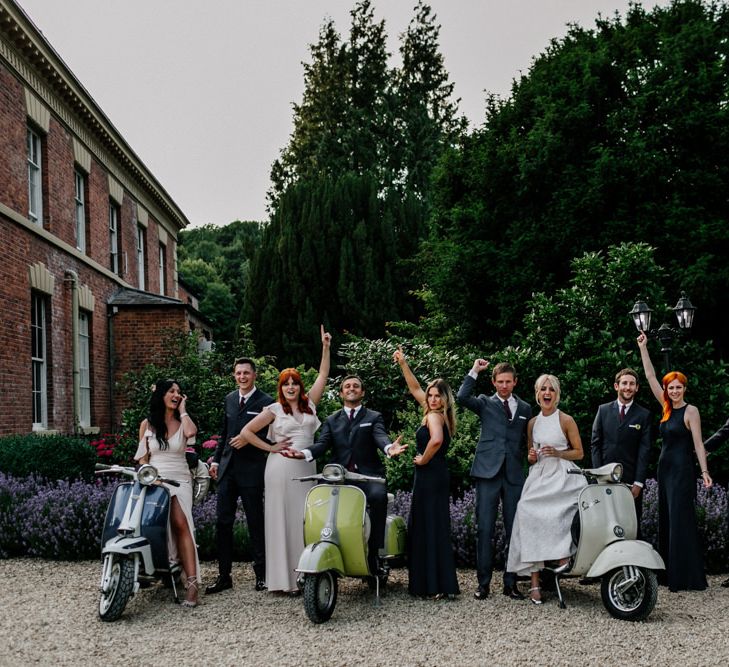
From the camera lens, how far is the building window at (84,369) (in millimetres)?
16484

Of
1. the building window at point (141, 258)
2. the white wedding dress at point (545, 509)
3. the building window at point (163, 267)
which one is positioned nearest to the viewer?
the white wedding dress at point (545, 509)

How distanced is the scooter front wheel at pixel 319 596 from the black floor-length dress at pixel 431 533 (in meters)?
0.86

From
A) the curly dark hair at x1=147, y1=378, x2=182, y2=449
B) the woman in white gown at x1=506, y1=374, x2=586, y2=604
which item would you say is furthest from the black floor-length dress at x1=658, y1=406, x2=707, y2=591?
the curly dark hair at x1=147, y1=378, x2=182, y2=449

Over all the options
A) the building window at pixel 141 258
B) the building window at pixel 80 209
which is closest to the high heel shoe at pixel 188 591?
the building window at pixel 80 209

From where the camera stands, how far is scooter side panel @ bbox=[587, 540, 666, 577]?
572cm

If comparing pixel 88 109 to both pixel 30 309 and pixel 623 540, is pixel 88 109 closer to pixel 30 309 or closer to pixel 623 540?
pixel 30 309

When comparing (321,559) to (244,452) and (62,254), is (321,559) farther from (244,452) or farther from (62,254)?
(62,254)

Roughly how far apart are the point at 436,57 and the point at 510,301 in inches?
880

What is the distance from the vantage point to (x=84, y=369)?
1673 centimetres

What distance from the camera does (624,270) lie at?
1127 cm

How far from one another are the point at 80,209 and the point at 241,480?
39.8 ft

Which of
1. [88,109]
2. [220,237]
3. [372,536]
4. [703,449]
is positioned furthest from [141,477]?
[220,237]

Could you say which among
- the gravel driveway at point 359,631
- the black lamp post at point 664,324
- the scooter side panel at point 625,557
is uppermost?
the black lamp post at point 664,324

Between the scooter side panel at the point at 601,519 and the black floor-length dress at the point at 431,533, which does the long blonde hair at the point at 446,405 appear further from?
the scooter side panel at the point at 601,519
